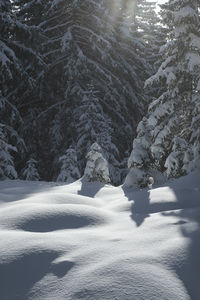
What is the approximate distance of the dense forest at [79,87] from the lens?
10.9m

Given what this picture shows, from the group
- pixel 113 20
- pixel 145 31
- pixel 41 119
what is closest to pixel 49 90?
pixel 41 119

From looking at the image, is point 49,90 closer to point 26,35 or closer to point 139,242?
point 26,35

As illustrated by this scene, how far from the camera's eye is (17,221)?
3.60m

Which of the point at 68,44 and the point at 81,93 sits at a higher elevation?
the point at 68,44

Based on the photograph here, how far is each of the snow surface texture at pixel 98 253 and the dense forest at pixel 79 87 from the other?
22.1 feet

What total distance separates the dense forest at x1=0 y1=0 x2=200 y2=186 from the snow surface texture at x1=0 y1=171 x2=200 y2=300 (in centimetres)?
673

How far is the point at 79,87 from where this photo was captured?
56.3ft

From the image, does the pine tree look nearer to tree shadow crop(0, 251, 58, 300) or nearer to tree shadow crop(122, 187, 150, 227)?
tree shadow crop(122, 187, 150, 227)

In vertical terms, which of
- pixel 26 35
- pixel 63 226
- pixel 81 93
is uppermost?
pixel 26 35

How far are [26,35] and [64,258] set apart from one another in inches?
584

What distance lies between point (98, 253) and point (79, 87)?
595 inches

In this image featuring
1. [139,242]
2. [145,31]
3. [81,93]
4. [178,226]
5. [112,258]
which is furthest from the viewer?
[145,31]

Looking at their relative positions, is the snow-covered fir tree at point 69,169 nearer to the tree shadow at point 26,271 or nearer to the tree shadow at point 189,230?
the tree shadow at point 189,230

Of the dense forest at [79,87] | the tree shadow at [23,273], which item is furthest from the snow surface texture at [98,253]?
the dense forest at [79,87]
